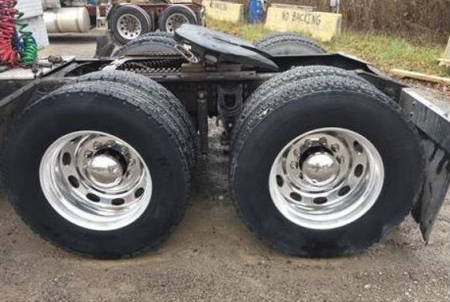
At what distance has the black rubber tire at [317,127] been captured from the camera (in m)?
2.78

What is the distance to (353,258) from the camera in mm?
3084

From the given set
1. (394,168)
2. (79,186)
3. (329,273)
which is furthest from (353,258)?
(79,186)

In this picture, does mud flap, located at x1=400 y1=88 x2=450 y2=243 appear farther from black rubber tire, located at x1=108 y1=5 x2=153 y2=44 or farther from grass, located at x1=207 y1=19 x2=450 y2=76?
black rubber tire, located at x1=108 y1=5 x2=153 y2=44

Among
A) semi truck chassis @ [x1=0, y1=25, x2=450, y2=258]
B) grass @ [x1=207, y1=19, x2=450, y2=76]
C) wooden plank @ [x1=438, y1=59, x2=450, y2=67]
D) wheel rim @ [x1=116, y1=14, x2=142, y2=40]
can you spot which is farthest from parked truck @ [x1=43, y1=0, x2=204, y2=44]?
semi truck chassis @ [x1=0, y1=25, x2=450, y2=258]

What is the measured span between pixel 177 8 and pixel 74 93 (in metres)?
10.2

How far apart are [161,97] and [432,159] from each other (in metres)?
1.71

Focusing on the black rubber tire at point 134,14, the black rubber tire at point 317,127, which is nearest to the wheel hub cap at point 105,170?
the black rubber tire at point 317,127

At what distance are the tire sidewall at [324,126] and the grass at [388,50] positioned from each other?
249 inches

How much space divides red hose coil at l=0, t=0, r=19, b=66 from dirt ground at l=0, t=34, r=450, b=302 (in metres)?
1.39

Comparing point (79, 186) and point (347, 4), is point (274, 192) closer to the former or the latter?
point (79, 186)

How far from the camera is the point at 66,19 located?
1284cm

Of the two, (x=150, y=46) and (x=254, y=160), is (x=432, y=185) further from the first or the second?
(x=150, y=46)

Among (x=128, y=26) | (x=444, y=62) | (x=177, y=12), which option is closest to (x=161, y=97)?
(x=444, y=62)

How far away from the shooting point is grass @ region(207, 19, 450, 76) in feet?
30.0
